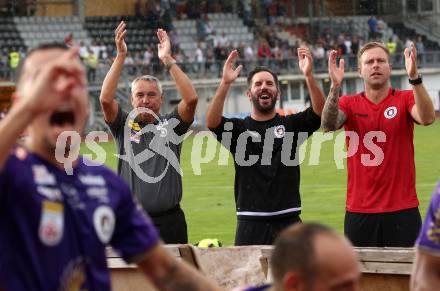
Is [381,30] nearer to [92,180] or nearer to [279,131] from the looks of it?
[279,131]

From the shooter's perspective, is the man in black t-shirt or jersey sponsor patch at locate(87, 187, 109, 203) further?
the man in black t-shirt

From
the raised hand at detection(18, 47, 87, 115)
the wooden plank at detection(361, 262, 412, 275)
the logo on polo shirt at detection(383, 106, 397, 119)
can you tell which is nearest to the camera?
the raised hand at detection(18, 47, 87, 115)

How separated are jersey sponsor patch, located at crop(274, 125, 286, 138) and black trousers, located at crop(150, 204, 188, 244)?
102 centimetres

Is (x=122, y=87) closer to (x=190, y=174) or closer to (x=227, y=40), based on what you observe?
(x=227, y=40)

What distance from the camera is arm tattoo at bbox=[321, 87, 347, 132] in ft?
28.6

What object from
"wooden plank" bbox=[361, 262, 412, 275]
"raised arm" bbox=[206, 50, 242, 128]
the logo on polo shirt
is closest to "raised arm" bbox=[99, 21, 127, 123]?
"raised arm" bbox=[206, 50, 242, 128]

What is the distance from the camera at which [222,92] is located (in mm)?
9102

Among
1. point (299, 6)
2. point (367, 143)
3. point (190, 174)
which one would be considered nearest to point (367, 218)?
point (367, 143)

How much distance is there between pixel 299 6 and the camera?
209 ft

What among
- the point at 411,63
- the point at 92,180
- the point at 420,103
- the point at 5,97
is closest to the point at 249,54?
the point at 5,97

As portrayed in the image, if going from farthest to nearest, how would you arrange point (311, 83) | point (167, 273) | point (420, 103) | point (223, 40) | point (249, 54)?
point (223, 40)
point (249, 54)
point (311, 83)
point (420, 103)
point (167, 273)

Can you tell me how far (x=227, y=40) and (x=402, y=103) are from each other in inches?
1865

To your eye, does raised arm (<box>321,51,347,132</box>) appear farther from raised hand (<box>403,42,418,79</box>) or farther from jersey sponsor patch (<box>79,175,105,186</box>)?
jersey sponsor patch (<box>79,175,105,186</box>)

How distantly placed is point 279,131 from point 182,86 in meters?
0.92
